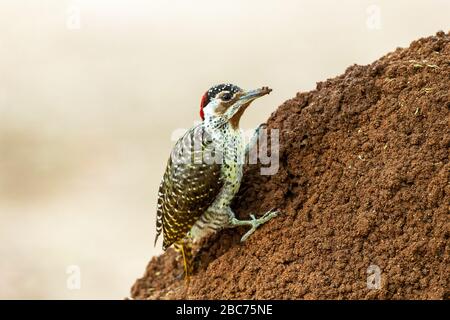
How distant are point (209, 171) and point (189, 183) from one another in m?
0.18

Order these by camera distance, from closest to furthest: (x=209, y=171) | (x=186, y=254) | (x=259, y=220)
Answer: (x=259, y=220) < (x=209, y=171) < (x=186, y=254)

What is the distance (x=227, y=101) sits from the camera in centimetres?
672

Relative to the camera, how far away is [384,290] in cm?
561

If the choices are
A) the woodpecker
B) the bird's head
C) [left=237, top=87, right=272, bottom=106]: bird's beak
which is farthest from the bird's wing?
[left=237, top=87, right=272, bottom=106]: bird's beak

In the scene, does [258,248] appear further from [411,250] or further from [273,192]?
[411,250]

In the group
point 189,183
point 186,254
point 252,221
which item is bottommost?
point 186,254

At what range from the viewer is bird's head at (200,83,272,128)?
672cm

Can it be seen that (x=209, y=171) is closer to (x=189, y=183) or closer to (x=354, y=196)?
(x=189, y=183)

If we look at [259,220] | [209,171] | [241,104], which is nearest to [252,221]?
[259,220]

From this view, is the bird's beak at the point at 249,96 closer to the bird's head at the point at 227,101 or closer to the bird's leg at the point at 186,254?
the bird's head at the point at 227,101

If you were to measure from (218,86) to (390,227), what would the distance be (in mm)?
1762

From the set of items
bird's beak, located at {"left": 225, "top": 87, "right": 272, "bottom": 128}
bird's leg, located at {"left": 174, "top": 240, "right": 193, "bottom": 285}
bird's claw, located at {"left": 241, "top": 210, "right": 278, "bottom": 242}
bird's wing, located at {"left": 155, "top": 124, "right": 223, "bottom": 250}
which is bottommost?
bird's leg, located at {"left": 174, "top": 240, "right": 193, "bottom": 285}

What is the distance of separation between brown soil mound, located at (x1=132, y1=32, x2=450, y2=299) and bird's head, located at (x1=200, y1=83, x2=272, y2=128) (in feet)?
1.12

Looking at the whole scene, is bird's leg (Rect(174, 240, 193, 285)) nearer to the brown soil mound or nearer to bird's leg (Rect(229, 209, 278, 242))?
the brown soil mound
